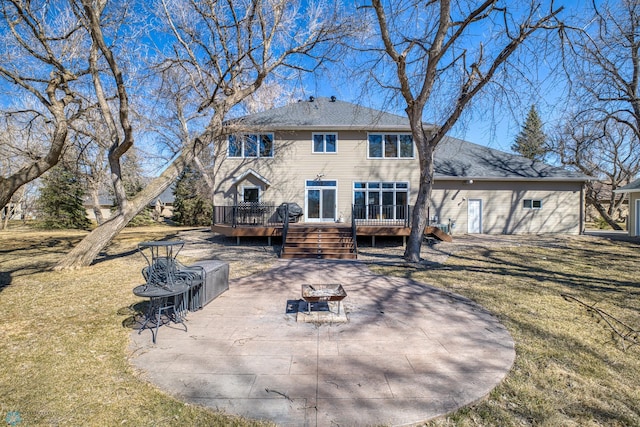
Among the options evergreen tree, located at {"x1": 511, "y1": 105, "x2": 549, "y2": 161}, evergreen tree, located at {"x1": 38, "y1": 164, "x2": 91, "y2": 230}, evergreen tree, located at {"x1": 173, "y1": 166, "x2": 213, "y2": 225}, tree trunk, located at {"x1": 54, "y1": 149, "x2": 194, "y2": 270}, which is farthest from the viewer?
evergreen tree, located at {"x1": 173, "y1": 166, "x2": 213, "y2": 225}

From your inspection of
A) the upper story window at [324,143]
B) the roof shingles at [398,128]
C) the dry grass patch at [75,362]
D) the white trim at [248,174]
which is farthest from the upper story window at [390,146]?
the dry grass patch at [75,362]

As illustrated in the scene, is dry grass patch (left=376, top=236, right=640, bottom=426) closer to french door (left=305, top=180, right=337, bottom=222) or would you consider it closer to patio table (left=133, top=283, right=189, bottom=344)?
patio table (left=133, top=283, right=189, bottom=344)

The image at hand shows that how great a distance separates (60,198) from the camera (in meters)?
23.8

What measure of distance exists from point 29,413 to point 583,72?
11327 mm

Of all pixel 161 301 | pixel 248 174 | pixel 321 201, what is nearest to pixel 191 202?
pixel 248 174

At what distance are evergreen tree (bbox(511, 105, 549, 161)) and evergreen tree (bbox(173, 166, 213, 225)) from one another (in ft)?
82.6

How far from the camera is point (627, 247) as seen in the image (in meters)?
13.0

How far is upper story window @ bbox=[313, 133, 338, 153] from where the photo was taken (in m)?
15.2

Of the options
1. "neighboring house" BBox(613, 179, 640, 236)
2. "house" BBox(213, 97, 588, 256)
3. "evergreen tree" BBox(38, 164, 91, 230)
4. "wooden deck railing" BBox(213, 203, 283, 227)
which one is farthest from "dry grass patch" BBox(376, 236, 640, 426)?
"evergreen tree" BBox(38, 164, 91, 230)

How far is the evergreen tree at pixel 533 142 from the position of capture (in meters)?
25.3

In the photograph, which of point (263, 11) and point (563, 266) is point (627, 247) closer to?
point (563, 266)

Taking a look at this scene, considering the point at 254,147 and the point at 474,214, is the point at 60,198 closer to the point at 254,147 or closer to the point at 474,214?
the point at 254,147

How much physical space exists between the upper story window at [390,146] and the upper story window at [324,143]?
5.77 ft

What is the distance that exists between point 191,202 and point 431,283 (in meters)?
24.6
